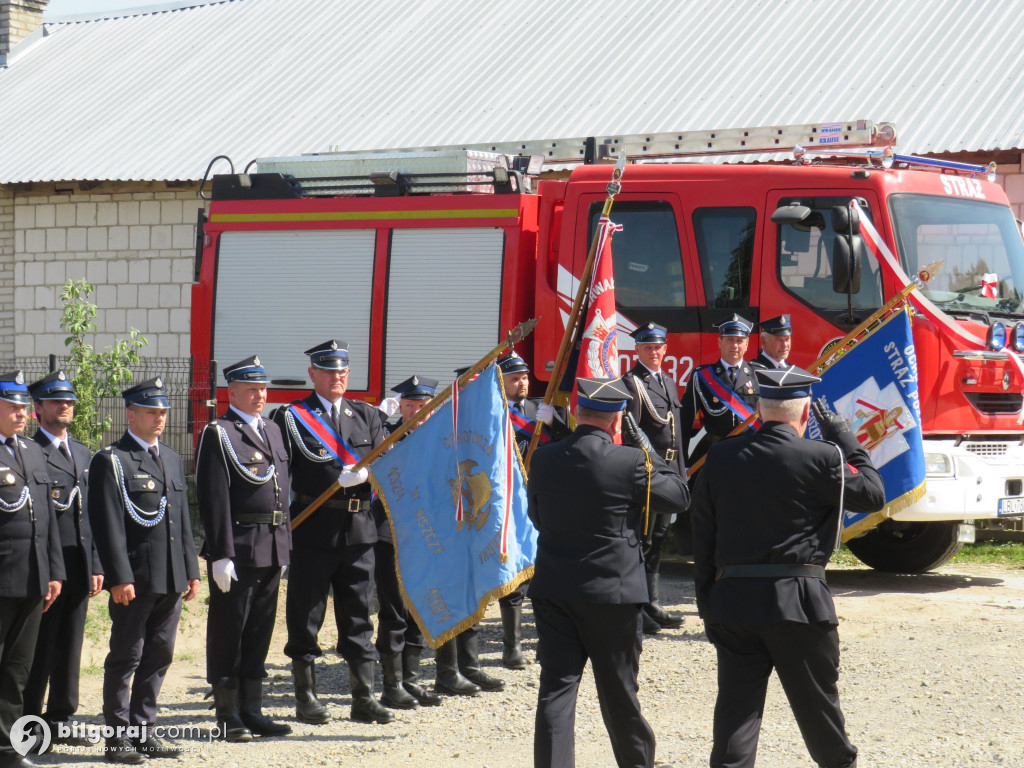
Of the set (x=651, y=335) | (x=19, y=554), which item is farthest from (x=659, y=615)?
(x=19, y=554)

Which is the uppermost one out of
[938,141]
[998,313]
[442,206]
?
[938,141]

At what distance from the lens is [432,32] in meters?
19.3

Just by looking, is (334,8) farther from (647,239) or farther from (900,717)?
(900,717)

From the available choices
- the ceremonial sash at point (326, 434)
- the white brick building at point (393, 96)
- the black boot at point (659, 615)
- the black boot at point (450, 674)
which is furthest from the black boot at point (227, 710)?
the white brick building at point (393, 96)

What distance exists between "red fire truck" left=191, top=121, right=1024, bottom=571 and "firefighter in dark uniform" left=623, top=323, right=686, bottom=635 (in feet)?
2.25

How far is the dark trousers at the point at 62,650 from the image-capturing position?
6.31m

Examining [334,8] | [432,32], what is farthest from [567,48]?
[334,8]

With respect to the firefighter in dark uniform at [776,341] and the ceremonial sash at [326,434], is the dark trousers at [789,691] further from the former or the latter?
the firefighter in dark uniform at [776,341]

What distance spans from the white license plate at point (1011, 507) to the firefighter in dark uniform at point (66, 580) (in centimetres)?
573

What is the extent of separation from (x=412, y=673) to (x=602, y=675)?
2209 millimetres

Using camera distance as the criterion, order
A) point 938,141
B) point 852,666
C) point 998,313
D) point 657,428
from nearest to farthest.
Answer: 1. point 852,666
2. point 657,428
3. point 998,313
4. point 938,141

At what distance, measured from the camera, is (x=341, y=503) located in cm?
686

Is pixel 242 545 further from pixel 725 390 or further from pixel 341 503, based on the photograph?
pixel 725 390

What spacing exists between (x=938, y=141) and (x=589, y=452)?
862cm
